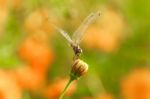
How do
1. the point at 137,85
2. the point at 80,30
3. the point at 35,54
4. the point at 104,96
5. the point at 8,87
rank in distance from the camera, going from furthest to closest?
the point at 137,85
the point at 104,96
the point at 35,54
the point at 8,87
the point at 80,30

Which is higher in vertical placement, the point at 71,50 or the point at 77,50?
the point at 77,50

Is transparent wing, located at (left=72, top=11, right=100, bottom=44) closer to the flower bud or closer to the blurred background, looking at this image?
the flower bud

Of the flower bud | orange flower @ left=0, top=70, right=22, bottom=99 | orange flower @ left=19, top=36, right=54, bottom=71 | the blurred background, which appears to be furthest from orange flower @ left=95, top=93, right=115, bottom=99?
the flower bud

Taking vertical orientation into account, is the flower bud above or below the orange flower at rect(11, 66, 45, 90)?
above

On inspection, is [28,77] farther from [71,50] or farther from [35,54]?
[71,50]

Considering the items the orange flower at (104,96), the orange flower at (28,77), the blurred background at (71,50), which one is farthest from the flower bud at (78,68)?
the orange flower at (104,96)

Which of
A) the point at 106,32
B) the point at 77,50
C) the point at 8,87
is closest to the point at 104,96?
the point at 106,32

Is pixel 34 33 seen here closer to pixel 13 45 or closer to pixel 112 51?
pixel 13 45
